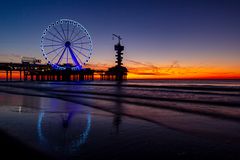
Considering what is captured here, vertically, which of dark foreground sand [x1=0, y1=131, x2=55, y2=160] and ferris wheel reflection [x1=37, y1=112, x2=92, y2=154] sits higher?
dark foreground sand [x1=0, y1=131, x2=55, y2=160]

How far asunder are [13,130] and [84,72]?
→ 129896 mm

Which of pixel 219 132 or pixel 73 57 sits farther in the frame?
pixel 73 57

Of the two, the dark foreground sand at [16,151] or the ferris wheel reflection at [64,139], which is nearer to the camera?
the dark foreground sand at [16,151]

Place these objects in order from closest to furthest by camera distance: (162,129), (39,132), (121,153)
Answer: (121,153)
(39,132)
(162,129)

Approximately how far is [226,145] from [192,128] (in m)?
2.17

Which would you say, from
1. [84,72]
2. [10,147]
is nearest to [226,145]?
[10,147]

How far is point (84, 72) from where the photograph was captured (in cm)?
13538

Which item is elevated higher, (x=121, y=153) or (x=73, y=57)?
(x=73, y=57)

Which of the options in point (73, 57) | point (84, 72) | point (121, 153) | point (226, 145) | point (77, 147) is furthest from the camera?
point (84, 72)

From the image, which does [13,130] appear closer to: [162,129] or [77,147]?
[77,147]

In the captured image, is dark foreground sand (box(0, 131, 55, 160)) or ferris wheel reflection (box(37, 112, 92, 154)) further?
ferris wheel reflection (box(37, 112, 92, 154))

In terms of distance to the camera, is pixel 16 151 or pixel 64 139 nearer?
pixel 16 151

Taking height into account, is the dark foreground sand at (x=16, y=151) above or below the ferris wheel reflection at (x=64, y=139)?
above

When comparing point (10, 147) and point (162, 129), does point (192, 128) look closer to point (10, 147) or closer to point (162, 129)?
point (162, 129)
